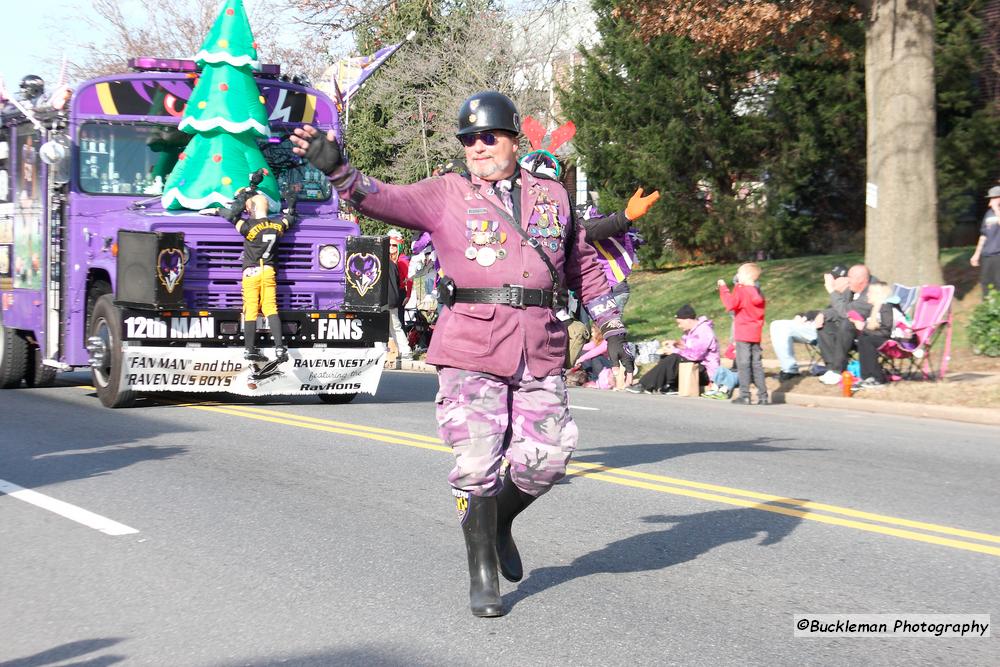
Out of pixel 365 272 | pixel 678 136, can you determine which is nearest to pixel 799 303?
pixel 678 136

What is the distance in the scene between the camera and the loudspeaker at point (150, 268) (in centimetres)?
1232

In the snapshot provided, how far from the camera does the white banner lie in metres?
12.8

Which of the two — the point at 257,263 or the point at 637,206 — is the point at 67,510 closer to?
the point at 637,206

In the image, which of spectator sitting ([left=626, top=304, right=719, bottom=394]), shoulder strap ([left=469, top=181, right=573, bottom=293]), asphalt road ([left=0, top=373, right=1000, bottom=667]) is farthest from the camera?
spectator sitting ([left=626, top=304, right=719, bottom=394])

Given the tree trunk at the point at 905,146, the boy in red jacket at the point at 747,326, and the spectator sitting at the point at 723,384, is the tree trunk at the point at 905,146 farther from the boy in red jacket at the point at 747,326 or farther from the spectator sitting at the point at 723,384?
the boy in red jacket at the point at 747,326

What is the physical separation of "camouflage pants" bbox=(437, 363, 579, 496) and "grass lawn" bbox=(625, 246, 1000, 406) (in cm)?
994

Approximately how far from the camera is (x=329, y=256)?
13203 millimetres

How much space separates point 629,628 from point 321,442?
A: 601cm

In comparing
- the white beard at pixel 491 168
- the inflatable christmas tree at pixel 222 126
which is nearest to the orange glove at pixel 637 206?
the white beard at pixel 491 168

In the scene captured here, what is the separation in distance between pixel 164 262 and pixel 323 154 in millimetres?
7452

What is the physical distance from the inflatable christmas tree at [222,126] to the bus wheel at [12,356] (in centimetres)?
367

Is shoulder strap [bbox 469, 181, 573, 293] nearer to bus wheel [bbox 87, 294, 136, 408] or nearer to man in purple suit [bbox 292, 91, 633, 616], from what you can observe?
man in purple suit [bbox 292, 91, 633, 616]

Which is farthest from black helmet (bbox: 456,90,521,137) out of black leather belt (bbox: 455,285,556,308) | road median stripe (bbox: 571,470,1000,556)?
road median stripe (bbox: 571,470,1000,556)

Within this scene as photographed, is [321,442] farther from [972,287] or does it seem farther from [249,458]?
[972,287]
